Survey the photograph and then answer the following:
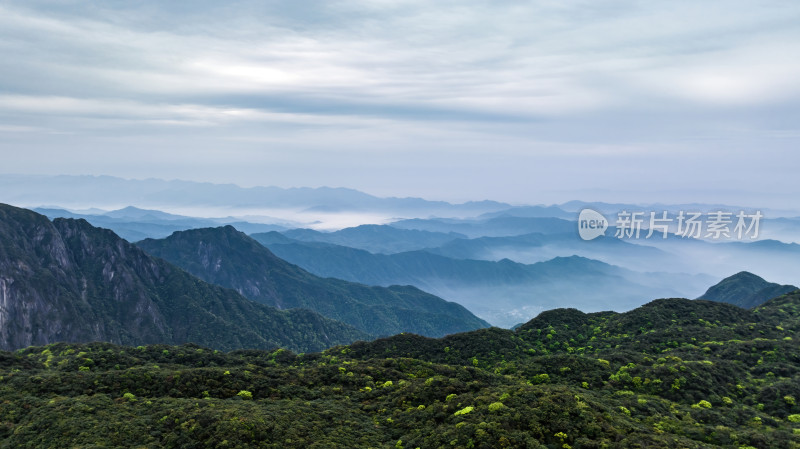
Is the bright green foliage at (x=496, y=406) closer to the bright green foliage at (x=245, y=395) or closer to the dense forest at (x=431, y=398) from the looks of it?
the dense forest at (x=431, y=398)

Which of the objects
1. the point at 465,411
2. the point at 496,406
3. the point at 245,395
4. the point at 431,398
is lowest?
the point at 245,395

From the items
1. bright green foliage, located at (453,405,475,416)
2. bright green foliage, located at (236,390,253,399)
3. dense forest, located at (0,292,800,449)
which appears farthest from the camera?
bright green foliage, located at (236,390,253,399)

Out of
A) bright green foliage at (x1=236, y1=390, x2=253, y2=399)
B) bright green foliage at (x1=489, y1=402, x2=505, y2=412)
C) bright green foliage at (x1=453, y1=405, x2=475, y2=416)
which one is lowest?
bright green foliage at (x1=236, y1=390, x2=253, y2=399)

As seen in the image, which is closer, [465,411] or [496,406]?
[496,406]

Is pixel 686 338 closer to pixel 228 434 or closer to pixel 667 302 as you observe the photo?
pixel 667 302

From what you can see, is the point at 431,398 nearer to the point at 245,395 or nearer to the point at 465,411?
the point at 465,411

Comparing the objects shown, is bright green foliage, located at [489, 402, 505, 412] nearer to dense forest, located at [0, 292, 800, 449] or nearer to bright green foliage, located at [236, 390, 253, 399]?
dense forest, located at [0, 292, 800, 449]

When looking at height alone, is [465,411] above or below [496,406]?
below

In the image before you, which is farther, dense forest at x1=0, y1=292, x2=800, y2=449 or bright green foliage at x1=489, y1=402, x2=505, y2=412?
bright green foliage at x1=489, y1=402, x2=505, y2=412

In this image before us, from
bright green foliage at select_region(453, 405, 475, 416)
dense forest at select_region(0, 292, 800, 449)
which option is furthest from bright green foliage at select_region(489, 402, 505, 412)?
bright green foliage at select_region(453, 405, 475, 416)

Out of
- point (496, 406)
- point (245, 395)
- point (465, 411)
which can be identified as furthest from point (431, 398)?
point (245, 395)
